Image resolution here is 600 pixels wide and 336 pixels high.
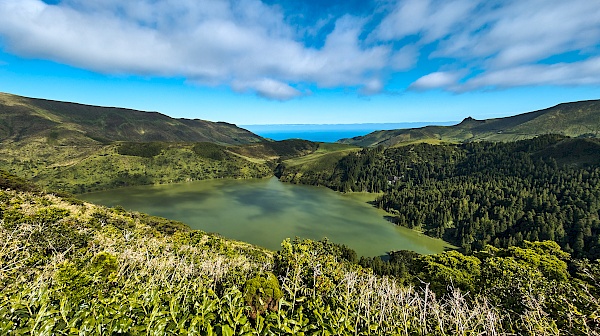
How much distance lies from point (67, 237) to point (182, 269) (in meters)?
15.7

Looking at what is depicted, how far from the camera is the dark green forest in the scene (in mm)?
101375

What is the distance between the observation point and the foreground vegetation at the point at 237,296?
5.84 metres

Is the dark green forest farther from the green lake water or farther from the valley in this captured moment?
the green lake water

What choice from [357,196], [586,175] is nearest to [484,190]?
[586,175]

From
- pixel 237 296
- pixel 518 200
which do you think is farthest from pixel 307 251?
pixel 518 200

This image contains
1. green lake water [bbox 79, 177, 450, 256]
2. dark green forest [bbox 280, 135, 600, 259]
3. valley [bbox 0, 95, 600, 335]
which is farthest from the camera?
dark green forest [bbox 280, 135, 600, 259]

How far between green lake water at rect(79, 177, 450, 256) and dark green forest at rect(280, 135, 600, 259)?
15.7 meters

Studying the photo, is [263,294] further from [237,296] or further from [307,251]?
[307,251]

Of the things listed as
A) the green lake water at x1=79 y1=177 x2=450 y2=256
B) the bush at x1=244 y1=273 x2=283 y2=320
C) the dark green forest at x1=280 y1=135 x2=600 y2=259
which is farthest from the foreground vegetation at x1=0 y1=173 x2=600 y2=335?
the dark green forest at x1=280 y1=135 x2=600 y2=259

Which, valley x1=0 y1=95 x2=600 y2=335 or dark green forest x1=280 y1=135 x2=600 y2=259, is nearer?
valley x1=0 y1=95 x2=600 y2=335

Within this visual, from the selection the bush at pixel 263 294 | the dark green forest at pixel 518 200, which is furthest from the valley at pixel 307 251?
the dark green forest at pixel 518 200

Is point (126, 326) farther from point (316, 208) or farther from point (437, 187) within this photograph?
point (437, 187)

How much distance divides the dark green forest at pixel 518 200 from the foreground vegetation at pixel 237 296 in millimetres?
71969

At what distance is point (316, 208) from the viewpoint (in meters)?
140
